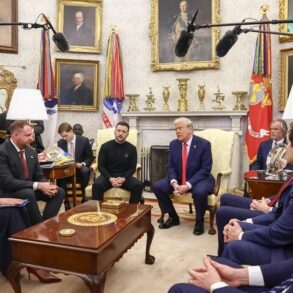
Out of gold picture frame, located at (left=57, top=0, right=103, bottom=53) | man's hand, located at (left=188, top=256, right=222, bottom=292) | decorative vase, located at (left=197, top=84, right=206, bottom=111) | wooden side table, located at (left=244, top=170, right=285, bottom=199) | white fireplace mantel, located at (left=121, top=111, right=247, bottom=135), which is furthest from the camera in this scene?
gold picture frame, located at (left=57, top=0, right=103, bottom=53)

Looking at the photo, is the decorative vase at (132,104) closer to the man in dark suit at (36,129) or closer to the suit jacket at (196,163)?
the man in dark suit at (36,129)

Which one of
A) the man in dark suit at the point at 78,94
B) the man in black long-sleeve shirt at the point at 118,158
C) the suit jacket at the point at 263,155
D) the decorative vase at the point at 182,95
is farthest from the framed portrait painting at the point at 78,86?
the suit jacket at the point at 263,155

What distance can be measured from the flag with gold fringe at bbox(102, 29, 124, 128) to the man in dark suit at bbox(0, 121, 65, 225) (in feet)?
10.3

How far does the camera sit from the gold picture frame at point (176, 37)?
663 cm

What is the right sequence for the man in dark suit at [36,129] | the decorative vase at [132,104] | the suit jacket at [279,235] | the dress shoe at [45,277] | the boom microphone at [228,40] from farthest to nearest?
the decorative vase at [132,104] → the man in dark suit at [36,129] → the boom microphone at [228,40] → the dress shoe at [45,277] → the suit jacket at [279,235]

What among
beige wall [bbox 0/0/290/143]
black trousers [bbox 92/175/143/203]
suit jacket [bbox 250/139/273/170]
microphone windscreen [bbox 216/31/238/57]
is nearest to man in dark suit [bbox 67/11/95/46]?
beige wall [bbox 0/0/290/143]

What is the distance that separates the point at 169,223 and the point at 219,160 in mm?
1101

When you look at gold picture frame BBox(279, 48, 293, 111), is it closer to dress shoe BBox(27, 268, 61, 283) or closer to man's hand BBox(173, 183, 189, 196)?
man's hand BBox(173, 183, 189, 196)

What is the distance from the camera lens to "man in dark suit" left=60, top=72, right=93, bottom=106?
7.21m

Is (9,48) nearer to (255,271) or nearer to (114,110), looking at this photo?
(114,110)

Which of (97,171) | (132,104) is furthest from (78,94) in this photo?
(97,171)

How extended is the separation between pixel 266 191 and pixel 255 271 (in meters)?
1.94

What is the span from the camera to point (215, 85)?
6.75 meters

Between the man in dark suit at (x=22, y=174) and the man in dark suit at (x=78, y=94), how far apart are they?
11.3 ft
